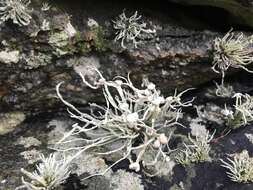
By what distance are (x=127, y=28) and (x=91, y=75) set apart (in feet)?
1.49

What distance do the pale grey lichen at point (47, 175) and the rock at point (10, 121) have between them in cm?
51

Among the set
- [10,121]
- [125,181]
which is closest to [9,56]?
[10,121]

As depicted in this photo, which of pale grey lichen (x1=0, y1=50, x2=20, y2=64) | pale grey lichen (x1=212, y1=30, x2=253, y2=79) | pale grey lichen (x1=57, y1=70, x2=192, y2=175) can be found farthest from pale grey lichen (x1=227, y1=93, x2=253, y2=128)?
pale grey lichen (x1=0, y1=50, x2=20, y2=64)

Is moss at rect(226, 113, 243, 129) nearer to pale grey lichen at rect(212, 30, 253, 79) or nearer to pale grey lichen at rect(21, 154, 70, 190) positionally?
pale grey lichen at rect(212, 30, 253, 79)

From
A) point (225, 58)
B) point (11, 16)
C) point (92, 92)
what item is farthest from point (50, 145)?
point (225, 58)

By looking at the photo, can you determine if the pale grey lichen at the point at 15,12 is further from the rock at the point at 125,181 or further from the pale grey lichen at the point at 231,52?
the pale grey lichen at the point at 231,52

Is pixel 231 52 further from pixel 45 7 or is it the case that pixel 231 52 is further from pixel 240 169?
pixel 45 7

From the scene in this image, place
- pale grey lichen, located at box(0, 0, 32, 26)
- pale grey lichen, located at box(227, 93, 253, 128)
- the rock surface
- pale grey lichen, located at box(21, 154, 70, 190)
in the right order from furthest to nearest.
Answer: pale grey lichen, located at box(227, 93, 253, 128), the rock surface, pale grey lichen, located at box(0, 0, 32, 26), pale grey lichen, located at box(21, 154, 70, 190)

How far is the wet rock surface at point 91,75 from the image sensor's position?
3.13m

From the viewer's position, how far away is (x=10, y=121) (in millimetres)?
3410

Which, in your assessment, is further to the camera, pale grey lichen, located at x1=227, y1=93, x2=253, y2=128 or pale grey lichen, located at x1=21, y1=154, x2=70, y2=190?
pale grey lichen, located at x1=227, y1=93, x2=253, y2=128

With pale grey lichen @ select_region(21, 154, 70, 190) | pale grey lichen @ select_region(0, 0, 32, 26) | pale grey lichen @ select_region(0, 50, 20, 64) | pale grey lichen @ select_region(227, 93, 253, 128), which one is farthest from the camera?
pale grey lichen @ select_region(227, 93, 253, 128)

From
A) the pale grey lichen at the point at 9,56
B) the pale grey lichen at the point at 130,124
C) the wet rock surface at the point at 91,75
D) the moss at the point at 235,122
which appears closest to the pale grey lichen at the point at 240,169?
the wet rock surface at the point at 91,75

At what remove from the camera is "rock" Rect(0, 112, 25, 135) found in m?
3.37
